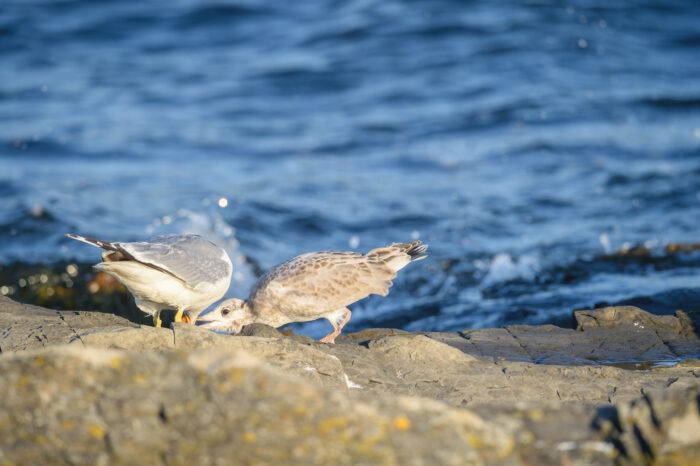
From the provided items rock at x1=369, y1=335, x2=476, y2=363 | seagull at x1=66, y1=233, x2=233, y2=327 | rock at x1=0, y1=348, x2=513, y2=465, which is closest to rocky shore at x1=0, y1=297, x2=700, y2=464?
rock at x1=0, y1=348, x2=513, y2=465

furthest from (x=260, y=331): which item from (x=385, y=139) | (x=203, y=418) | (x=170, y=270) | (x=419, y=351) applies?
(x=385, y=139)

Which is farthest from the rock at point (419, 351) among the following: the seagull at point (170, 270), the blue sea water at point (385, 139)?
the blue sea water at point (385, 139)

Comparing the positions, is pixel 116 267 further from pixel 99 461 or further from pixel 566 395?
pixel 566 395

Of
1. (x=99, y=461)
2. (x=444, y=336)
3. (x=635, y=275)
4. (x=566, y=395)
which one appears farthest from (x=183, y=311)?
(x=635, y=275)

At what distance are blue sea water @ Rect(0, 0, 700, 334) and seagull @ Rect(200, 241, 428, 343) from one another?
1.93 meters

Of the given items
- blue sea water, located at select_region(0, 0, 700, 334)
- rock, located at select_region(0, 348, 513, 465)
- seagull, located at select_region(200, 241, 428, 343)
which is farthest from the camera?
blue sea water, located at select_region(0, 0, 700, 334)

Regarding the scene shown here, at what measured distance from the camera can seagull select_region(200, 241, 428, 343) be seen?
6059 mm

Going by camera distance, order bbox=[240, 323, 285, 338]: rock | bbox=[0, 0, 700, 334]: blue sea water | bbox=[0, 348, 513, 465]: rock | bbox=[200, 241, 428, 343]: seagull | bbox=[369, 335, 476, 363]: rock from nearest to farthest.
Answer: bbox=[0, 348, 513, 465]: rock
bbox=[369, 335, 476, 363]: rock
bbox=[240, 323, 285, 338]: rock
bbox=[200, 241, 428, 343]: seagull
bbox=[0, 0, 700, 334]: blue sea water

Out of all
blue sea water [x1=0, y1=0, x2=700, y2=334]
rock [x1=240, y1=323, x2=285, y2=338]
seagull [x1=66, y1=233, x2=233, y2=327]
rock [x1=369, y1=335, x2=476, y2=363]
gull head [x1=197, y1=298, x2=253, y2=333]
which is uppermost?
seagull [x1=66, y1=233, x2=233, y2=327]

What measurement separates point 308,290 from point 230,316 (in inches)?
26.6

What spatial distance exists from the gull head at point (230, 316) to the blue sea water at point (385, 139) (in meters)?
2.16

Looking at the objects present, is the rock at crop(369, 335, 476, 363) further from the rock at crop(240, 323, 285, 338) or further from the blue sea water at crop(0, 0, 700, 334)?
the blue sea water at crop(0, 0, 700, 334)

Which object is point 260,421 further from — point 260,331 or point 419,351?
point 260,331

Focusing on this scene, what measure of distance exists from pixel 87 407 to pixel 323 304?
3506mm
